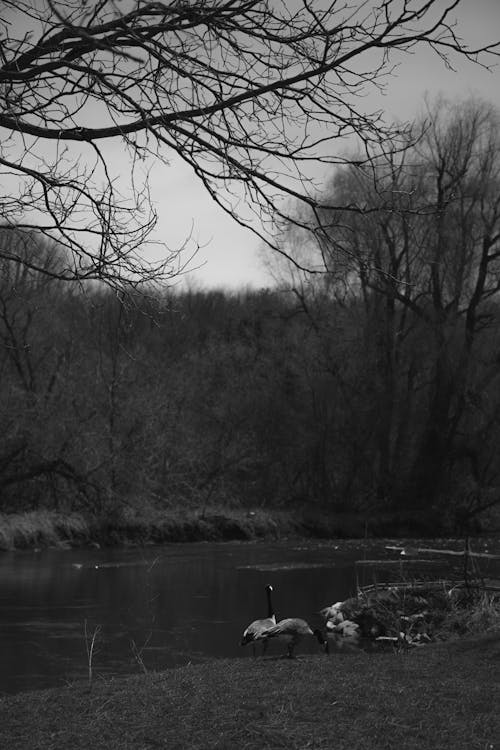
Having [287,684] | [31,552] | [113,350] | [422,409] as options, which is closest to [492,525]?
[422,409]

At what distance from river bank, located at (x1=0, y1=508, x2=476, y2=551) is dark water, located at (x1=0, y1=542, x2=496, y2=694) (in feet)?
4.54

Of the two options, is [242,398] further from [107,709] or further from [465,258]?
[107,709]

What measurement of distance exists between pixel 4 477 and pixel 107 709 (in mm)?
20890

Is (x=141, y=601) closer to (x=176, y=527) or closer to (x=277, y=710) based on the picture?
(x=277, y=710)

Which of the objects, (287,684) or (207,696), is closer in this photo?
(207,696)

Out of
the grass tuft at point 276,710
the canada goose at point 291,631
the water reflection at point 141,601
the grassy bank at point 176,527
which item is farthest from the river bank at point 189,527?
the grass tuft at point 276,710

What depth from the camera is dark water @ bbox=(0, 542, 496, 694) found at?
11.0 m

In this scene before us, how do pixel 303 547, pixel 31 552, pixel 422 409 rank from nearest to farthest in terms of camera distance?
1. pixel 31 552
2. pixel 303 547
3. pixel 422 409

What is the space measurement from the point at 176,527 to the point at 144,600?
1159 cm

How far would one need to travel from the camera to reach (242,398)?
35.7m

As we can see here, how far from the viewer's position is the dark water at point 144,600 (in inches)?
435

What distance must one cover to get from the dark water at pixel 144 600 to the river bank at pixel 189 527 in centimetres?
138

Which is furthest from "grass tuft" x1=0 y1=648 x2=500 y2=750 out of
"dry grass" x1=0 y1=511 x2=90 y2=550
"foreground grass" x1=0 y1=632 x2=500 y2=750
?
"dry grass" x1=0 y1=511 x2=90 y2=550

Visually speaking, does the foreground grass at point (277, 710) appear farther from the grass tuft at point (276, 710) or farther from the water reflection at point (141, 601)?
the water reflection at point (141, 601)
